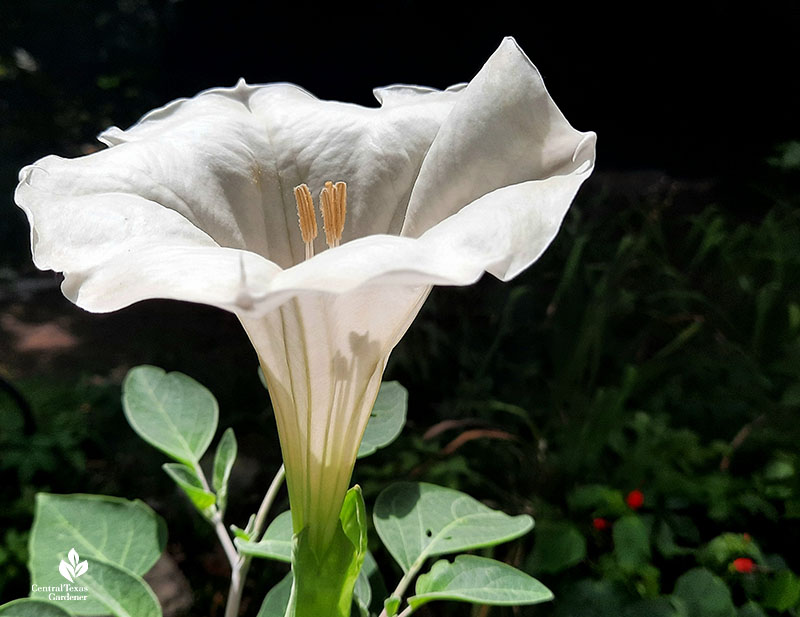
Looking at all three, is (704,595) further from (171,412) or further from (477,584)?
(171,412)

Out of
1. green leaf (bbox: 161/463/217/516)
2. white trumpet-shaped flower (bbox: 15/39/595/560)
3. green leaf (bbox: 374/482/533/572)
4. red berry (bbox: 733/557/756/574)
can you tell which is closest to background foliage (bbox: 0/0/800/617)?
red berry (bbox: 733/557/756/574)

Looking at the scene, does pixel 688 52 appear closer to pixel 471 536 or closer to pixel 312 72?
pixel 312 72

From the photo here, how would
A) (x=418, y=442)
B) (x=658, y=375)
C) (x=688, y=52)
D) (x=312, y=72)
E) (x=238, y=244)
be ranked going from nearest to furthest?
(x=238, y=244), (x=418, y=442), (x=658, y=375), (x=312, y=72), (x=688, y=52)

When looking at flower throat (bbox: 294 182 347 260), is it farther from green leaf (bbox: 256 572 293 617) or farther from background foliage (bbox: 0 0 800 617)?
background foliage (bbox: 0 0 800 617)

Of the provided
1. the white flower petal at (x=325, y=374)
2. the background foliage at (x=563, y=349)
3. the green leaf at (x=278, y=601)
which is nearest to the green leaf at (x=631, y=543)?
the background foliage at (x=563, y=349)

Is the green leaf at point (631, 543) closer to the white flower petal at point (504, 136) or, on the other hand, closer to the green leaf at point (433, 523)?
the green leaf at point (433, 523)

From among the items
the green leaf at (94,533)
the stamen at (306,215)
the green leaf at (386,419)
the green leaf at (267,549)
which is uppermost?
the stamen at (306,215)

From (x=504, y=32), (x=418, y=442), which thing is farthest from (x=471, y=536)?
(x=504, y=32)
